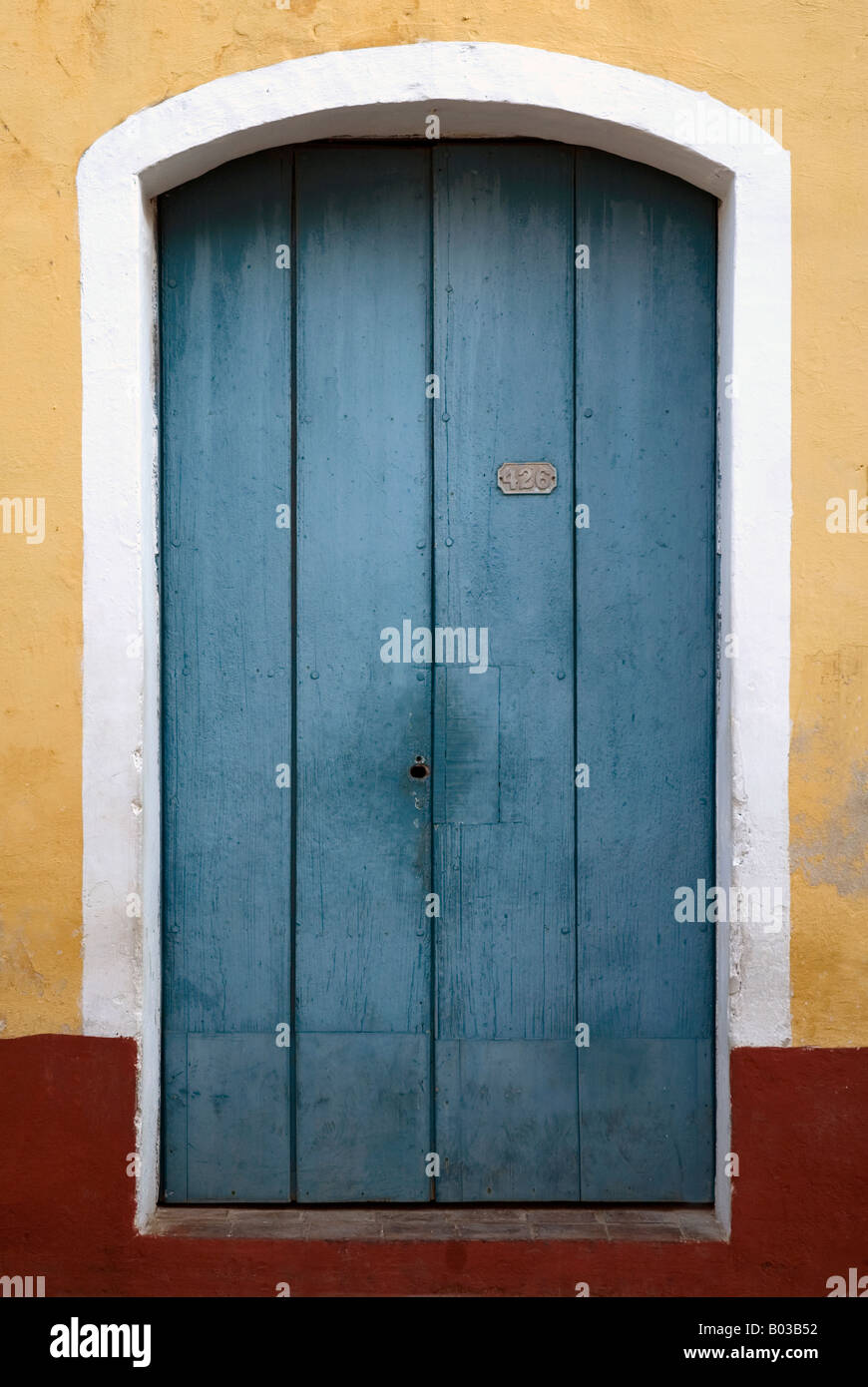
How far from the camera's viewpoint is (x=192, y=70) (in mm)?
2555

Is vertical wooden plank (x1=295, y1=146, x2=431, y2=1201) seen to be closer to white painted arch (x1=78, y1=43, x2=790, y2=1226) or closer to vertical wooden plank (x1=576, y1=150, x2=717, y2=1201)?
white painted arch (x1=78, y1=43, x2=790, y2=1226)

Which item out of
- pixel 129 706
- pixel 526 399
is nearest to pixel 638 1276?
pixel 129 706

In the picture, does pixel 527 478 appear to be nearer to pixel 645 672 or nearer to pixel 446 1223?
pixel 645 672

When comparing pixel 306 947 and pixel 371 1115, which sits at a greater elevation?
pixel 306 947

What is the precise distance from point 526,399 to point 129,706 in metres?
1.24

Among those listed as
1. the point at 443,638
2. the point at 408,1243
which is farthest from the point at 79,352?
the point at 408,1243

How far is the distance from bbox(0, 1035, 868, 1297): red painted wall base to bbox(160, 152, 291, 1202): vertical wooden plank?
183mm

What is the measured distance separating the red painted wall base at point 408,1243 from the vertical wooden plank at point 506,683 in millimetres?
210

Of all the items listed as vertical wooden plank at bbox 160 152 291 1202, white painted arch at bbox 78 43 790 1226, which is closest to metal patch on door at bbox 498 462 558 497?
white painted arch at bbox 78 43 790 1226

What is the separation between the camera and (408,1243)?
8.51 ft

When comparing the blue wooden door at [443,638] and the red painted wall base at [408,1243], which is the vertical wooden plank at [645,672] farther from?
the red painted wall base at [408,1243]

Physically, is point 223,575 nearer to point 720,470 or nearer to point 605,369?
point 605,369

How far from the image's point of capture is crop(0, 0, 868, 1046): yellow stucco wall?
2.55 metres

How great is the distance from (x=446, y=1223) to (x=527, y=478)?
1853 mm
